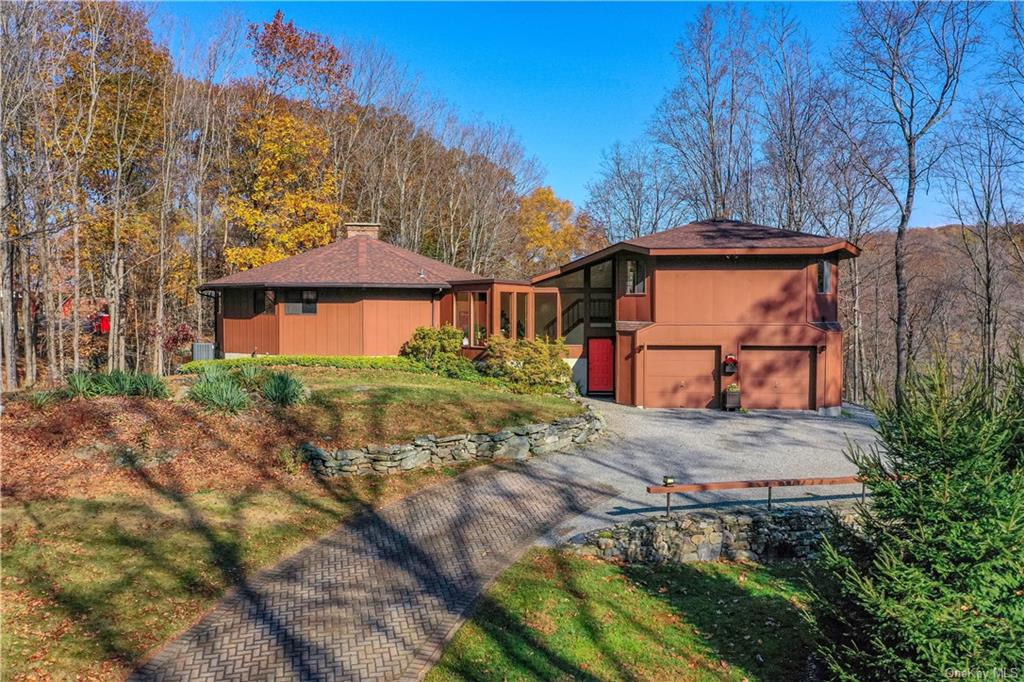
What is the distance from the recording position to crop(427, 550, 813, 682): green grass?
6160 millimetres

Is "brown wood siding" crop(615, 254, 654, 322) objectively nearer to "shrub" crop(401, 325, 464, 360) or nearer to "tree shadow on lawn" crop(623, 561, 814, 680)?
"shrub" crop(401, 325, 464, 360)

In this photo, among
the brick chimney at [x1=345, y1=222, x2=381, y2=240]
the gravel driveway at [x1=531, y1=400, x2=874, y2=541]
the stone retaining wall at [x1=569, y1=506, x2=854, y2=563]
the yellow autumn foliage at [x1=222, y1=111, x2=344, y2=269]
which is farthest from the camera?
the yellow autumn foliage at [x1=222, y1=111, x2=344, y2=269]

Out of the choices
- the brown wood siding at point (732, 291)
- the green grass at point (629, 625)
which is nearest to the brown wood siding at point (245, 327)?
the brown wood siding at point (732, 291)

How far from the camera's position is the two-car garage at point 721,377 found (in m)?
18.9

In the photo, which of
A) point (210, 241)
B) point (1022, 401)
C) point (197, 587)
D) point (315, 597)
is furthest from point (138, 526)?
point (210, 241)

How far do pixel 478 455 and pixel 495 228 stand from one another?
93.1ft

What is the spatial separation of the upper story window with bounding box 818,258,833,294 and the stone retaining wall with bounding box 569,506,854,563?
1143 centimetres

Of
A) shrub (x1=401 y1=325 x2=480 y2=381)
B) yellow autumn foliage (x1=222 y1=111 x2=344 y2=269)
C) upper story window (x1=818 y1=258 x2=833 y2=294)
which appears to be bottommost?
shrub (x1=401 y1=325 x2=480 y2=381)

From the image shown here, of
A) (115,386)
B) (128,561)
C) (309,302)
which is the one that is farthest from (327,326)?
(128,561)

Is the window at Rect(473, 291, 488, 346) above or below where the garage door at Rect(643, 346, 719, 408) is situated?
above

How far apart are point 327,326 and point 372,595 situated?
17.0m

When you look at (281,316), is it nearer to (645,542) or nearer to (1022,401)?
(645,542)

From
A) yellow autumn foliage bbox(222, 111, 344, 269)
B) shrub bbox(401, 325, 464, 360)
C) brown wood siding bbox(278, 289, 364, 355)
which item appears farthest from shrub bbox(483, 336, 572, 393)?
yellow autumn foliage bbox(222, 111, 344, 269)

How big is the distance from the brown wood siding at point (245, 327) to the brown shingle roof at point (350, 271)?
825 mm
